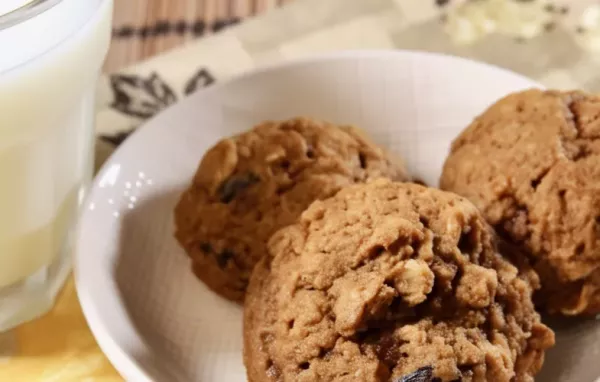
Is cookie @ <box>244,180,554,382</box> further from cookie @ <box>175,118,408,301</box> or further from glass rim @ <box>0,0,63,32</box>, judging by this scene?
glass rim @ <box>0,0,63,32</box>

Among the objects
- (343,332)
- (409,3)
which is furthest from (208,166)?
(409,3)

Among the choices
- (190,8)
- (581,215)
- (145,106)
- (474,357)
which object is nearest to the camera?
(474,357)

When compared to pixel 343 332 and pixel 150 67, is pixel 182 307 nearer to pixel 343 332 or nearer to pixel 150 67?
pixel 343 332

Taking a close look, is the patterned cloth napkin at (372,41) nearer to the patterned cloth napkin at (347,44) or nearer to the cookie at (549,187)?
the patterned cloth napkin at (347,44)

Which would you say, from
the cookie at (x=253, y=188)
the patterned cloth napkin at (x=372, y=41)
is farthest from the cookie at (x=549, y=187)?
the patterned cloth napkin at (x=372, y=41)

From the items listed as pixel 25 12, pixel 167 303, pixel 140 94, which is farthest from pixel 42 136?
pixel 140 94
